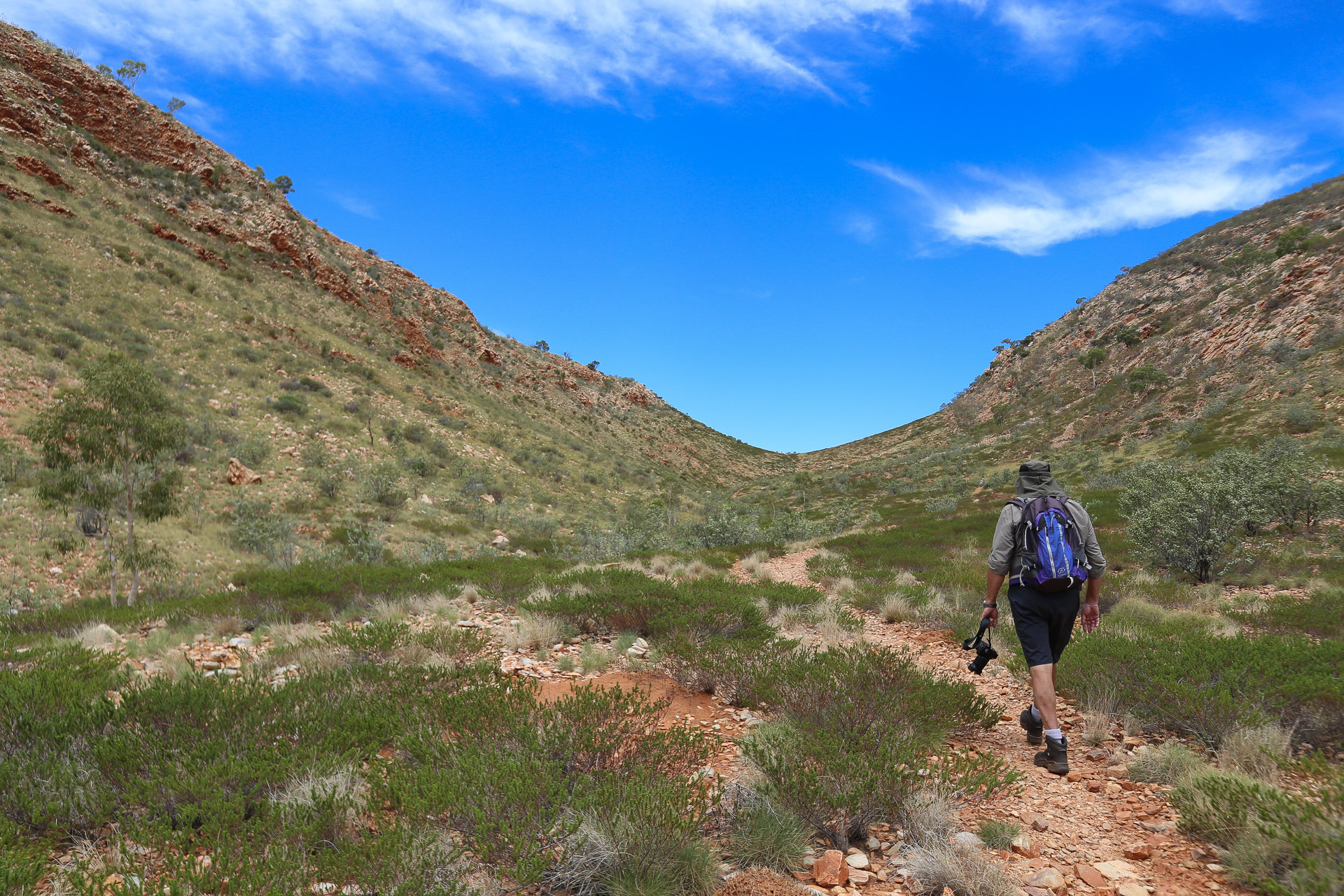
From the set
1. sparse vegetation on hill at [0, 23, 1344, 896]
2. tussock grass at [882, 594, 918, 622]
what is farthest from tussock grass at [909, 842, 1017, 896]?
tussock grass at [882, 594, 918, 622]

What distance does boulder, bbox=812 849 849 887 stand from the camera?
9.70ft

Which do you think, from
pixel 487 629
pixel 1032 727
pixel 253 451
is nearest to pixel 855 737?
pixel 1032 727

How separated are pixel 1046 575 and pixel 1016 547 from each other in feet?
1.06

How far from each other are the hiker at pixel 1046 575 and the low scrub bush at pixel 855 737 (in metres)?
0.59

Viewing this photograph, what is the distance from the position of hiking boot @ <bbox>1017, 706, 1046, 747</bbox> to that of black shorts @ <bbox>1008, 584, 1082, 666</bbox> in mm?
588

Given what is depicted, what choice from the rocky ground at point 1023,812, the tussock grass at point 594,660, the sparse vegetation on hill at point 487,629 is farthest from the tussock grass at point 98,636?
the tussock grass at point 594,660

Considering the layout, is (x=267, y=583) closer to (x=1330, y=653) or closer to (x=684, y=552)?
(x=684, y=552)

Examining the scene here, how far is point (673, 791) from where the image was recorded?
3.19m

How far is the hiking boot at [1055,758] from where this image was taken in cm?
430

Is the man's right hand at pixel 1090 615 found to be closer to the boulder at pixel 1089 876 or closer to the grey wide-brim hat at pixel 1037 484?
the grey wide-brim hat at pixel 1037 484

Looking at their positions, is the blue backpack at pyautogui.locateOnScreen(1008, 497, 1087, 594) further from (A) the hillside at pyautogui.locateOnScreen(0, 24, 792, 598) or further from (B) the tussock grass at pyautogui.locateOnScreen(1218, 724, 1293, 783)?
(A) the hillside at pyautogui.locateOnScreen(0, 24, 792, 598)

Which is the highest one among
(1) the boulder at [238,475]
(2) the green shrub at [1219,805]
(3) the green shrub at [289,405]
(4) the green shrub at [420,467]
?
(3) the green shrub at [289,405]

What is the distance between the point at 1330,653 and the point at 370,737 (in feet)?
27.7

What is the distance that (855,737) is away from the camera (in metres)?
4.19
